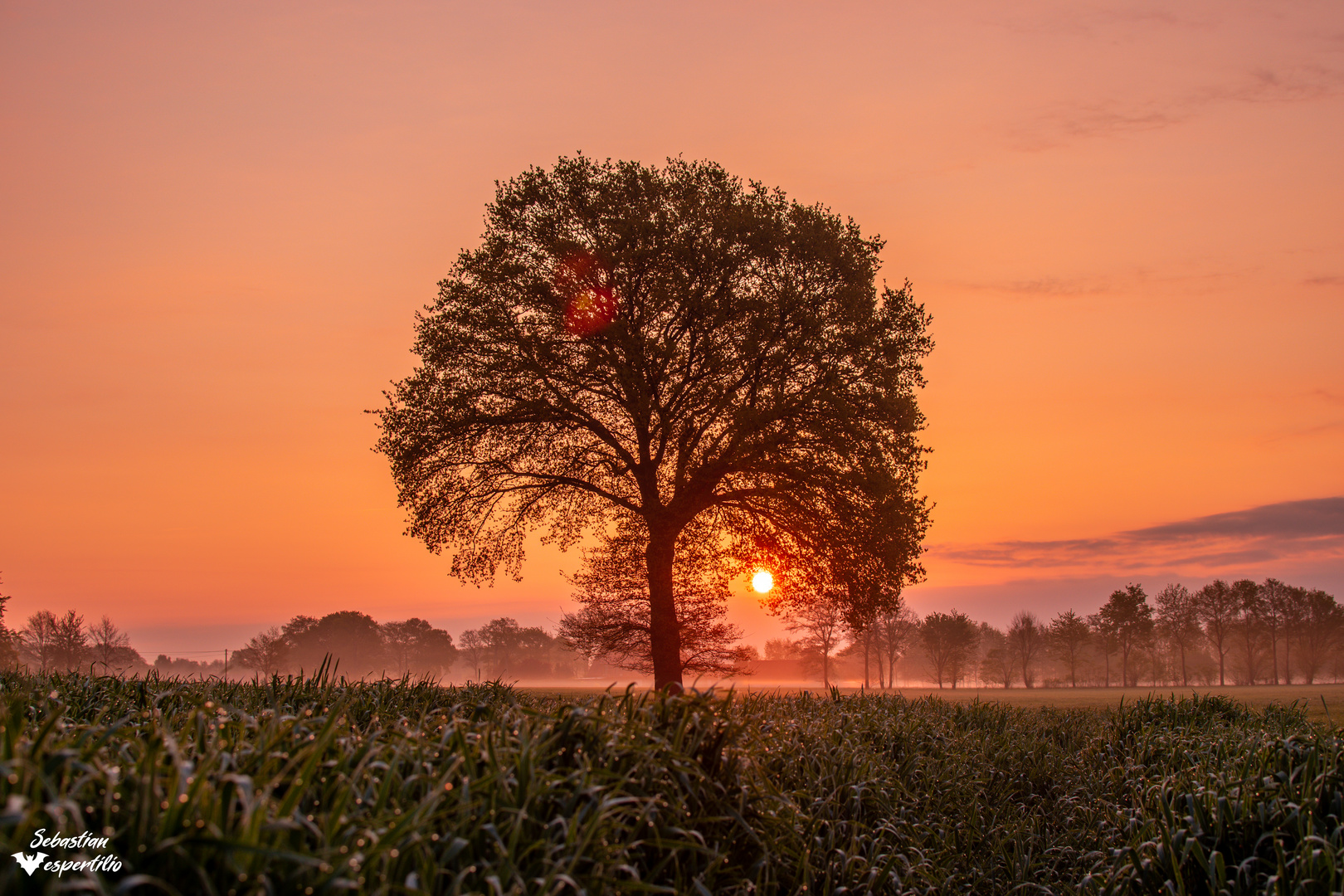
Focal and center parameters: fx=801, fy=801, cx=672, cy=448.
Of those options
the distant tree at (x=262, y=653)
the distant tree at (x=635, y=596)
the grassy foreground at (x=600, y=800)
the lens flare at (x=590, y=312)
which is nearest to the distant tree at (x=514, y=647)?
the distant tree at (x=262, y=653)

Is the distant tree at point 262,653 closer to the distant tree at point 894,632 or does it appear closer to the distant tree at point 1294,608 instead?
the distant tree at point 894,632

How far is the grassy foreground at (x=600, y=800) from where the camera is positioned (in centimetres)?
320

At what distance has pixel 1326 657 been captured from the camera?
11319cm

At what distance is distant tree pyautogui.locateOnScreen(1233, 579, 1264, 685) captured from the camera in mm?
98688

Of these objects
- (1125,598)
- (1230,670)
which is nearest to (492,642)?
(1125,598)

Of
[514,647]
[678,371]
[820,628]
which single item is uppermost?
[678,371]

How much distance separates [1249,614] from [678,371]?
110828 mm

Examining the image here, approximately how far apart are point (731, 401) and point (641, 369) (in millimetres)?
2501

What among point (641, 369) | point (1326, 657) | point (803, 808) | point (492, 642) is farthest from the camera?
point (492, 642)

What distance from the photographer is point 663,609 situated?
70.5 ft

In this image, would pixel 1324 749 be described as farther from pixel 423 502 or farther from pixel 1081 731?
pixel 423 502

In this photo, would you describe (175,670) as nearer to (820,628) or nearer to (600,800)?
(600,800)

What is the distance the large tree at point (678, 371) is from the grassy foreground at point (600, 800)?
10.3m

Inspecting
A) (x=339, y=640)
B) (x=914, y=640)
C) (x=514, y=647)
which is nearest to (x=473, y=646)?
(x=514, y=647)
